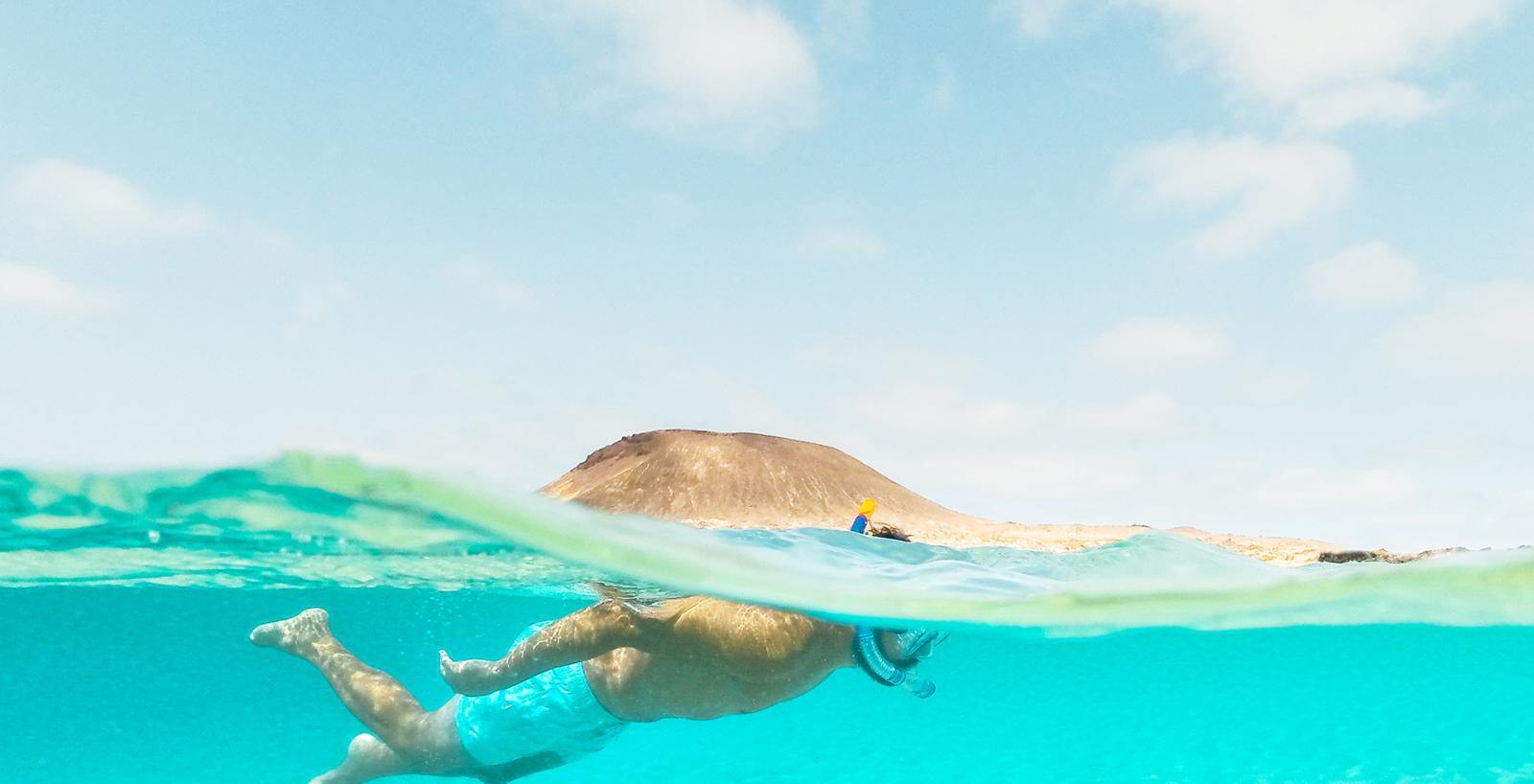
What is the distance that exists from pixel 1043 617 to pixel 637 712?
5.61m

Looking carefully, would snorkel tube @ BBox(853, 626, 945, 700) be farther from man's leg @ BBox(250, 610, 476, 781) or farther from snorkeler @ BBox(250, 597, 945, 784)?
man's leg @ BBox(250, 610, 476, 781)

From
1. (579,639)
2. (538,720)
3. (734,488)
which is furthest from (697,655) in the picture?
(734,488)

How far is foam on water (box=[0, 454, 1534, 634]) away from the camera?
25.7ft

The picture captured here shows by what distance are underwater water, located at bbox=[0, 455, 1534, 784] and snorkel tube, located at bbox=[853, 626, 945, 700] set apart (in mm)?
695

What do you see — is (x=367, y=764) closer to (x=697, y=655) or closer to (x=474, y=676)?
(x=474, y=676)

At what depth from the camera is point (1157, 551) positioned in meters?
8.74

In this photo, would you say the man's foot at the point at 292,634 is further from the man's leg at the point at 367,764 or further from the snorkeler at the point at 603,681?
the man's leg at the point at 367,764

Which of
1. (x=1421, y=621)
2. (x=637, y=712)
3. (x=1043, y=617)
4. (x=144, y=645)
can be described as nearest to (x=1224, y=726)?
(x=1421, y=621)

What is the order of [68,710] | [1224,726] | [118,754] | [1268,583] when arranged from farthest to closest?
1. [118,754]
2. [68,710]
3. [1224,726]
4. [1268,583]

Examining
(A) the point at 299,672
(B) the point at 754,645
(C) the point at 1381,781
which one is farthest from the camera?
(A) the point at 299,672

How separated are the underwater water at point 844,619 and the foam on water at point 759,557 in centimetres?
4

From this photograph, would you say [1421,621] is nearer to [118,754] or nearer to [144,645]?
[144,645]

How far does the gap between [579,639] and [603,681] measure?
0.77 metres

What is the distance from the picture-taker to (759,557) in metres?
8.20
